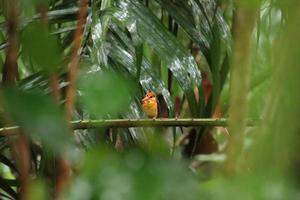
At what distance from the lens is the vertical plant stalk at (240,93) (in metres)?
0.34

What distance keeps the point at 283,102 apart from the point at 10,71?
0.17m

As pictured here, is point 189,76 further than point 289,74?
Yes

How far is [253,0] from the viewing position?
0.35 metres

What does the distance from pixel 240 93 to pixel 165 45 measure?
0.76 metres

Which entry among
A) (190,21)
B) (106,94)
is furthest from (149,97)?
(106,94)

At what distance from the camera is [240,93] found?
345 millimetres

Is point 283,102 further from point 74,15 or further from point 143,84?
point 74,15

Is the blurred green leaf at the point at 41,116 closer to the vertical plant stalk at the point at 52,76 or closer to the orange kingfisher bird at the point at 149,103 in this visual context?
the vertical plant stalk at the point at 52,76

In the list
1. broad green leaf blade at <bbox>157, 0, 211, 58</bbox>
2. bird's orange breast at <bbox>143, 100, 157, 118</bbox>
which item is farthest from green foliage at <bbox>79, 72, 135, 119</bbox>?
broad green leaf blade at <bbox>157, 0, 211, 58</bbox>

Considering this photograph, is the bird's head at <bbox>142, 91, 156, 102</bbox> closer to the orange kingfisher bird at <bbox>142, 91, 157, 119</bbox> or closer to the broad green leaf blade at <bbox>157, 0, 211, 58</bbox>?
the orange kingfisher bird at <bbox>142, 91, 157, 119</bbox>

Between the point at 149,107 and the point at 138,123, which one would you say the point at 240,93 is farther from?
the point at 149,107

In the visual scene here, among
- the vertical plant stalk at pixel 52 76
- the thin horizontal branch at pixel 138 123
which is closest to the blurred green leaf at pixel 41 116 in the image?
the vertical plant stalk at pixel 52 76

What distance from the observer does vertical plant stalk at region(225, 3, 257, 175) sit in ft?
1.13

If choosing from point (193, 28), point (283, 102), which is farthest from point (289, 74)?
point (193, 28)
